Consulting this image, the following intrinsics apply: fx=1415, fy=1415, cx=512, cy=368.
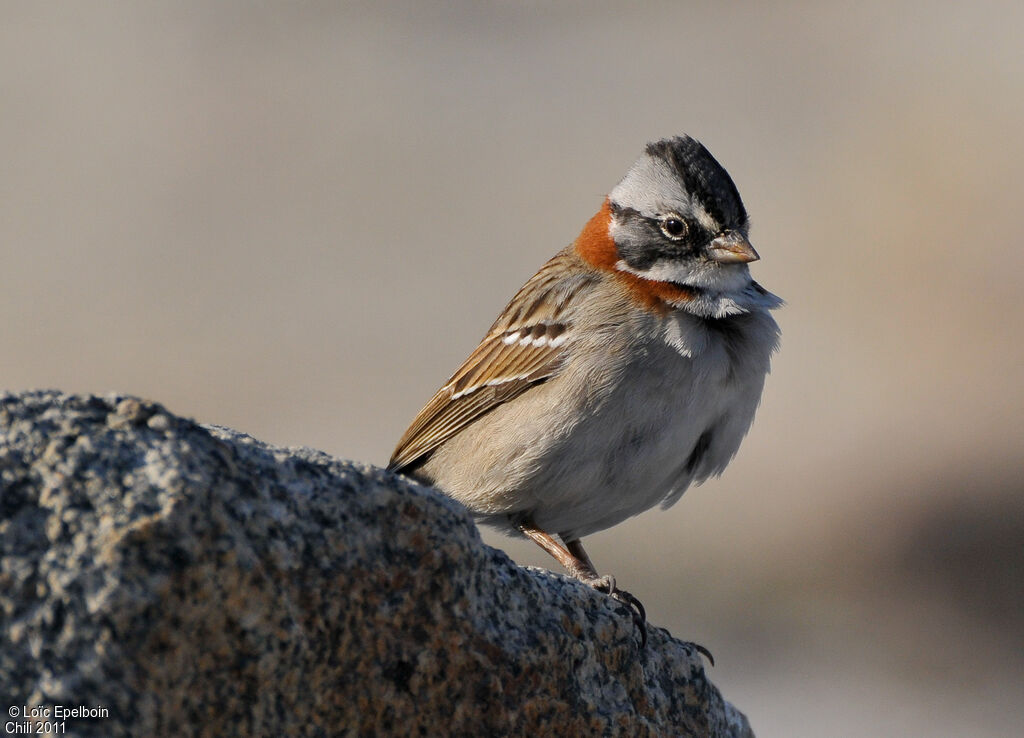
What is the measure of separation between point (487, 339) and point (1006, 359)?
8798 millimetres

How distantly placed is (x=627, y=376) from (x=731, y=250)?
821 mm

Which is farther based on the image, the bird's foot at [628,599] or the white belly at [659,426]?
the white belly at [659,426]

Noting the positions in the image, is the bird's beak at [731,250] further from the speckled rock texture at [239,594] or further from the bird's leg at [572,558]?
the speckled rock texture at [239,594]

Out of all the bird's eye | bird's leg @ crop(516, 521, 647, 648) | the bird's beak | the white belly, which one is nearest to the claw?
bird's leg @ crop(516, 521, 647, 648)

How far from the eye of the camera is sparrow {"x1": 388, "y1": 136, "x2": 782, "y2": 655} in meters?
6.04

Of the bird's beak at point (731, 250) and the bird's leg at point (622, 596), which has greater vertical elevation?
the bird's beak at point (731, 250)

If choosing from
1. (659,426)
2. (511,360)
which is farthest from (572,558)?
(511,360)

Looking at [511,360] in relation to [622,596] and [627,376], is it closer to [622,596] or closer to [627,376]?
[627,376]

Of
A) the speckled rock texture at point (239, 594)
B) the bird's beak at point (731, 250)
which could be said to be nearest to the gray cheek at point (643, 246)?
the bird's beak at point (731, 250)

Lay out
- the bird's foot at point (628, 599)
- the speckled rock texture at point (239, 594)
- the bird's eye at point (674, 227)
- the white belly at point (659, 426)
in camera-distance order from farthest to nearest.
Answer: the bird's eye at point (674, 227) < the white belly at point (659, 426) < the bird's foot at point (628, 599) < the speckled rock texture at point (239, 594)

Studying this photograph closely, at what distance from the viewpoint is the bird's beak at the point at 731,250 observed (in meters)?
6.30

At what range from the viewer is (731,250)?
6.36m

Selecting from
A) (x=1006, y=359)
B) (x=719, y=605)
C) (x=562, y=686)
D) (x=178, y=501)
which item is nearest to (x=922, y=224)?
(x=1006, y=359)

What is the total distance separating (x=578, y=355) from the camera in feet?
20.5
